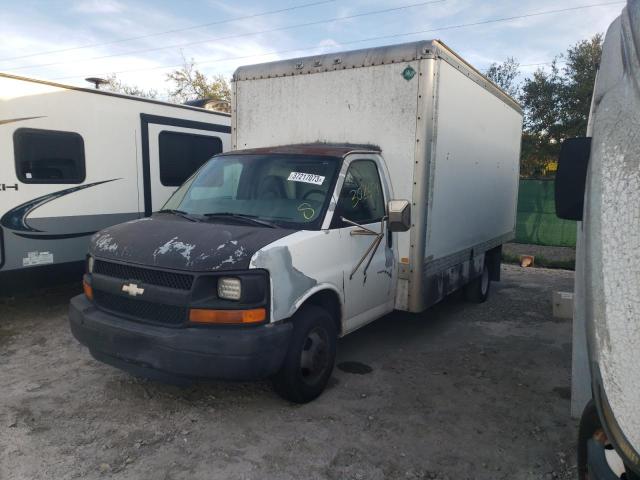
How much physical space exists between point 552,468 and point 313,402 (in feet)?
5.87

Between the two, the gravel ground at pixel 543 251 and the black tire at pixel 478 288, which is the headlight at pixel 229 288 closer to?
the black tire at pixel 478 288

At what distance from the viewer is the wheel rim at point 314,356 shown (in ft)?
13.3

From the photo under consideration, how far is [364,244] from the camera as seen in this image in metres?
4.54

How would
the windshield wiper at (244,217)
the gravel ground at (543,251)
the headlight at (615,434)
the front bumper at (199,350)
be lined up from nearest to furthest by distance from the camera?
1. the headlight at (615,434)
2. the front bumper at (199,350)
3. the windshield wiper at (244,217)
4. the gravel ground at (543,251)

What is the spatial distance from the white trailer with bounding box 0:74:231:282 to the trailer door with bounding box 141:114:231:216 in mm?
15

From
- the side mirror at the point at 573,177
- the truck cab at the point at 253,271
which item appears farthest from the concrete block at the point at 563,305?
the side mirror at the point at 573,177

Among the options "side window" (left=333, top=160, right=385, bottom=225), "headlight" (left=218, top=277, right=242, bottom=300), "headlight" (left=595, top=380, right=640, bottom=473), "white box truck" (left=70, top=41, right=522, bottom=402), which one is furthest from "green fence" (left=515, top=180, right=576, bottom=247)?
"headlight" (left=595, top=380, right=640, bottom=473)

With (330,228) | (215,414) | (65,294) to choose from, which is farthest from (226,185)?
(65,294)

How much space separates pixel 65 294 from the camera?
7605 millimetres

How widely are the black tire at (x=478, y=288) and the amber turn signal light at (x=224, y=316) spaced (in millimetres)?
4763

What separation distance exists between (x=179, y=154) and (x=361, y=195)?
434cm

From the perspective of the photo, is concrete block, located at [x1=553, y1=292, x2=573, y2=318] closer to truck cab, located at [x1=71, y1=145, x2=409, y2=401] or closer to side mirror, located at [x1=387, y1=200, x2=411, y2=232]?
truck cab, located at [x1=71, y1=145, x2=409, y2=401]

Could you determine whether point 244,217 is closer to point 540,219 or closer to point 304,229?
point 304,229

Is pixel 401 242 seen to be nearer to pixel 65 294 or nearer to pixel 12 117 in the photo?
pixel 12 117
